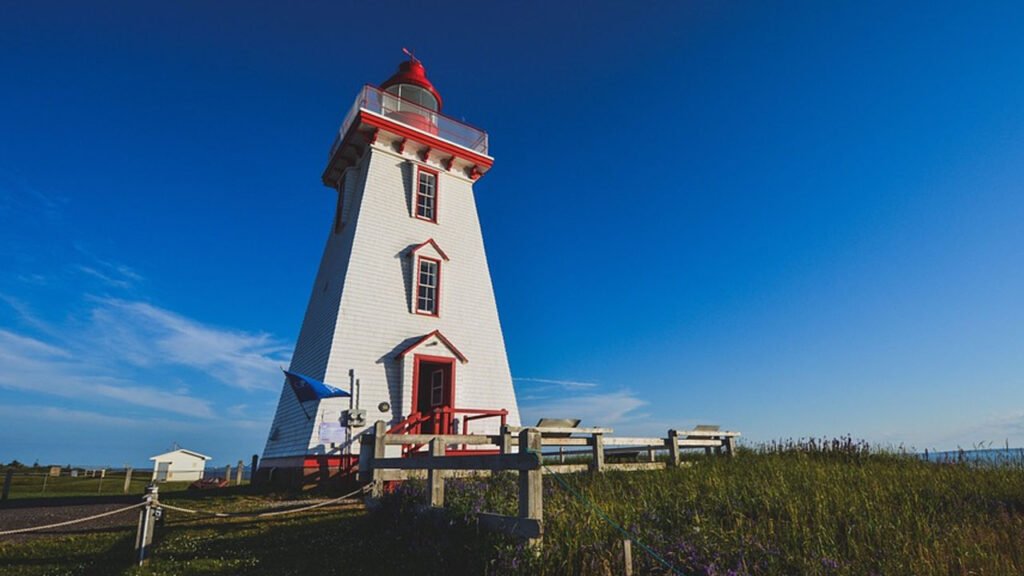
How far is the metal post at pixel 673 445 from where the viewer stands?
13109 millimetres

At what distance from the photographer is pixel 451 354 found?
1717cm

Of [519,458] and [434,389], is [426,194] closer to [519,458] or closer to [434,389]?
[434,389]

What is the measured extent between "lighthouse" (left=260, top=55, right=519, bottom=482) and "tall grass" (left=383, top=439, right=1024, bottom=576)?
6.55 metres

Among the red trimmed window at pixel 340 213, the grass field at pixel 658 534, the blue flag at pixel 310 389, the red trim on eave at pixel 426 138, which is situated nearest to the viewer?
the grass field at pixel 658 534

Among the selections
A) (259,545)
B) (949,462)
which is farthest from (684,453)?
(259,545)

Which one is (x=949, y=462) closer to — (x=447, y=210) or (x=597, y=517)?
(x=597, y=517)

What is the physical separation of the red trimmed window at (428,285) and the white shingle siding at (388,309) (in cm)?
19

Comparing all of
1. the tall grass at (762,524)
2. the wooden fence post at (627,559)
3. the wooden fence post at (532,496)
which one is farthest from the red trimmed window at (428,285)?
the wooden fence post at (627,559)

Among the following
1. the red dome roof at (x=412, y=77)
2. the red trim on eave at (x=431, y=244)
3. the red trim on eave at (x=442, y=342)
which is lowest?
Answer: the red trim on eave at (x=442, y=342)

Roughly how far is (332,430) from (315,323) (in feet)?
13.7

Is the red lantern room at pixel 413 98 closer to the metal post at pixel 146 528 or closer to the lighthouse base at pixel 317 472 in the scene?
the lighthouse base at pixel 317 472

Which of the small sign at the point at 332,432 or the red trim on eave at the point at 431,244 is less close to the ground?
the red trim on eave at the point at 431,244

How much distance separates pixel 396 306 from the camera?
55.7 feet

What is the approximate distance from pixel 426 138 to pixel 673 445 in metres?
12.8
